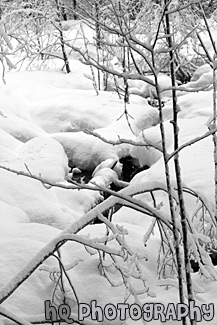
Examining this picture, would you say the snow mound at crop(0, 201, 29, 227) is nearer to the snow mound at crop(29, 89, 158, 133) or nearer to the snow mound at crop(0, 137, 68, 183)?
the snow mound at crop(0, 137, 68, 183)

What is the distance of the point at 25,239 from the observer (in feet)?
12.6

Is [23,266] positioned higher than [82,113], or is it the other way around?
[23,266]

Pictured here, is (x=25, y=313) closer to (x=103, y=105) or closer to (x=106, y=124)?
(x=106, y=124)

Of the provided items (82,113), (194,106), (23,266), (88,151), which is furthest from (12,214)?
(194,106)

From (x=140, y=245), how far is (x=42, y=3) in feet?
56.7

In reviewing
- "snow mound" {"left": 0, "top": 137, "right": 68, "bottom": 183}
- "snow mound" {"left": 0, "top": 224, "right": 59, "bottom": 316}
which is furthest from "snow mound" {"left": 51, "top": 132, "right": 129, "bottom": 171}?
"snow mound" {"left": 0, "top": 224, "right": 59, "bottom": 316}

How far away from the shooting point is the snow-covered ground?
292cm

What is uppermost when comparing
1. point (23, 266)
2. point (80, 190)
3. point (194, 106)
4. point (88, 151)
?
point (23, 266)

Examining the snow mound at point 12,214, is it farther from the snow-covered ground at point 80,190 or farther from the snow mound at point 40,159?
the snow mound at point 40,159

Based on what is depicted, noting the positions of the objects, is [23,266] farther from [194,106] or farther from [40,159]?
[194,106]

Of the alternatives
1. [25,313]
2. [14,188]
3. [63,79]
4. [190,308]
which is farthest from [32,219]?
[63,79]

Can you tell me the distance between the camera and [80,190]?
8.17m

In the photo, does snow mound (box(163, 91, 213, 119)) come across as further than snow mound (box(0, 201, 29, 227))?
Yes

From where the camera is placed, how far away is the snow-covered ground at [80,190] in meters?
2.92
